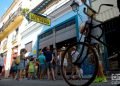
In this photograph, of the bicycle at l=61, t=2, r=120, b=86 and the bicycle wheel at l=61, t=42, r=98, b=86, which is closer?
the bicycle at l=61, t=2, r=120, b=86

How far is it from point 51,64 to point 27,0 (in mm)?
14244

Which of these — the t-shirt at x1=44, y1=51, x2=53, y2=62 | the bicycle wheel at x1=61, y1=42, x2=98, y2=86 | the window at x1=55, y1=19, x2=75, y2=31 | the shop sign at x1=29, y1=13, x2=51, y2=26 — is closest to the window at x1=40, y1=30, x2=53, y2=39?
the window at x1=55, y1=19, x2=75, y2=31

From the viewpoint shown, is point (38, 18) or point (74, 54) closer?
point (74, 54)

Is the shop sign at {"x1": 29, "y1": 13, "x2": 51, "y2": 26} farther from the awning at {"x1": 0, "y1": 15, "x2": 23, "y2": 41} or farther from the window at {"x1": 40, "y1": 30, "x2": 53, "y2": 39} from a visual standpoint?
the awning at {"x1": 0, "y1": 15, "x2": 23, "y2": 41}

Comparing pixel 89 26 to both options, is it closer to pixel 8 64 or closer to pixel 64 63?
pixel 64 63

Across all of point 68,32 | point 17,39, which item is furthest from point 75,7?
point 17,39

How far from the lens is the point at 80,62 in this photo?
4.40 meters

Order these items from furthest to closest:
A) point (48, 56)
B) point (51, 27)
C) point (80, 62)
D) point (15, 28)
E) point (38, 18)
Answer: point (15, 28)
point (51, 27)
point (38, 18)
point (48, 56)
point (80, 62)

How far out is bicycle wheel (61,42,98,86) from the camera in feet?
13.1

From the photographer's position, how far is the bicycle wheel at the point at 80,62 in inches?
157

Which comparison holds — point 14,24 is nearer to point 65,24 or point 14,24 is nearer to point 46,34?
point 46,34

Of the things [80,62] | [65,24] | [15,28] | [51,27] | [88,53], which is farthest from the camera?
[15,28]

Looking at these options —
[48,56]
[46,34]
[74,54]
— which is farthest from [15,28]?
[74,54]

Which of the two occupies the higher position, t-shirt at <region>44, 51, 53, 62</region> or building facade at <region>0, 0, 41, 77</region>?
building facade at <region>0, 0, 41, 77</region>
